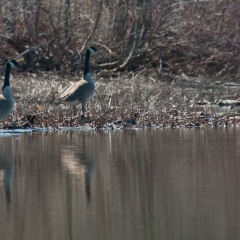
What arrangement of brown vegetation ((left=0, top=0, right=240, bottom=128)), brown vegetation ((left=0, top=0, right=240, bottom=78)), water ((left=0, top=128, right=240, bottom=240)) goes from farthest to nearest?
brown vegetation ((left=0, top=0, right=240, bottom=78)) < brown vegetation ((left=0, top=0, right=240, bottom=128)) < water ((left=0, top=128, right=240, bottom=240))

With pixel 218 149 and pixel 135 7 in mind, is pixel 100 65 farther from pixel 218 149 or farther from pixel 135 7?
pixel 218 149

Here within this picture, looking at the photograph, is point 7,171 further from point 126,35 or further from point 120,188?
point 126,35

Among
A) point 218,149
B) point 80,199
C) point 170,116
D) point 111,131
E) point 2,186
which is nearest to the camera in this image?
point 80,199

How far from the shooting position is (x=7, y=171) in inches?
354

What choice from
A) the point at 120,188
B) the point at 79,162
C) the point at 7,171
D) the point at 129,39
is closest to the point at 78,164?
the point at 79,162

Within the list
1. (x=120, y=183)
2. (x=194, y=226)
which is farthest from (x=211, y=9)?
(x=194, y=226)

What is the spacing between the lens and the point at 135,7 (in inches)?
870

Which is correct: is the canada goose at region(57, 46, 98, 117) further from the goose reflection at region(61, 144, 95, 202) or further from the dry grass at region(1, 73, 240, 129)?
the goose reflection at region(61, 144, 95, 202)

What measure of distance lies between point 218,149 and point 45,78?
10.0 m

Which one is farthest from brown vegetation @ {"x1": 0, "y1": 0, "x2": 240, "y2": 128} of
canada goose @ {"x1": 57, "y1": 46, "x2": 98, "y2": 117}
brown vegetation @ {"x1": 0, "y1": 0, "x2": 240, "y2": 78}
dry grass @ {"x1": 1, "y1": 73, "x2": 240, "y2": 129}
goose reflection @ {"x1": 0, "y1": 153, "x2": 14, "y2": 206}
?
goose reflection @ {"x1": 0, "y1": 153, "x2": 14, "y2": 206}

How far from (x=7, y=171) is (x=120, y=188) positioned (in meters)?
1.70

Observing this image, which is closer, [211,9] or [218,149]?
[218,149]

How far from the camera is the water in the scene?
6238mm

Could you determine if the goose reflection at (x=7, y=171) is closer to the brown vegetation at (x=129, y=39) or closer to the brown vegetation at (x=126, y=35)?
the brown vegetation at (x=129, y=39)
